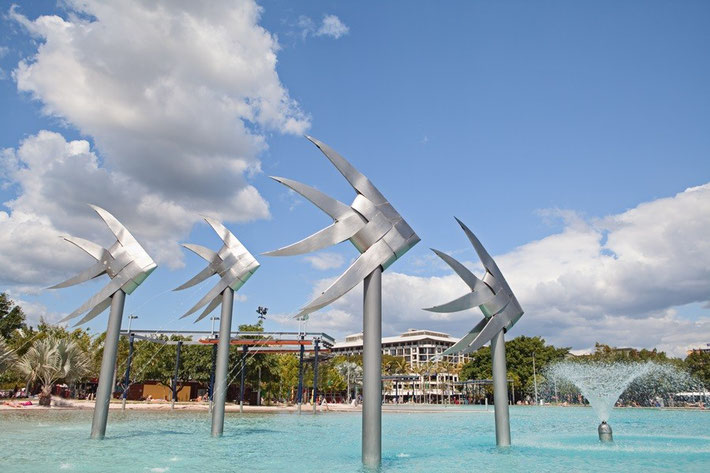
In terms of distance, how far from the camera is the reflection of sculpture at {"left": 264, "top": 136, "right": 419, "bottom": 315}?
35.2ft

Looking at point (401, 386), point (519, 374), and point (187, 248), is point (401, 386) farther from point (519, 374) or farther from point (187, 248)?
point (187, 248)

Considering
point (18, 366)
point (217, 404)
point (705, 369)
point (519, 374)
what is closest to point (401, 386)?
point (519, 374)

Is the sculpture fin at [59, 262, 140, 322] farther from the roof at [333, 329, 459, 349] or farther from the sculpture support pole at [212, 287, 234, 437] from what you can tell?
the roof at [333, 329, 459, 349]

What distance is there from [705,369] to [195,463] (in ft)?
245

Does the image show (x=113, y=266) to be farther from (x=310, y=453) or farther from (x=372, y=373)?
(x=372, y=373)

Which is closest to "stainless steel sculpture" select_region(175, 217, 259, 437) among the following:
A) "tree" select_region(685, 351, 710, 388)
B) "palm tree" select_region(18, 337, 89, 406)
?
"palm tree" select_region(18, 337, 89, 406)

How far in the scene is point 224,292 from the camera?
56.1ft

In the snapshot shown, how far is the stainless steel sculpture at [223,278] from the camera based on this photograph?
16703 millimetres

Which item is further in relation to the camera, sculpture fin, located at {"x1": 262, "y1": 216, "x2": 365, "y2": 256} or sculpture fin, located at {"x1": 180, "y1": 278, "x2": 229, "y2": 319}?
sculpture fin, located at {"x1": 180, "y1": 278, "x2": 229, "y2": 319}

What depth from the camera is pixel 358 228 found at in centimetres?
1103

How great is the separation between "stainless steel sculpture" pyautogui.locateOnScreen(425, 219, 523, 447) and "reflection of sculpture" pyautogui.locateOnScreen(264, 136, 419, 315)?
A: 2.93 m

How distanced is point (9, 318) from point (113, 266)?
48.0 metres

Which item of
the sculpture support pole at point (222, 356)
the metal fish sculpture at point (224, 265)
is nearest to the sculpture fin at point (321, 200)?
the metal fish sculpture at point (224, 265)

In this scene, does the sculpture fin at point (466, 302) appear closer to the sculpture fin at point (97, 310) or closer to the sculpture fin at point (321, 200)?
the sculpture fin at point (321, 200)
